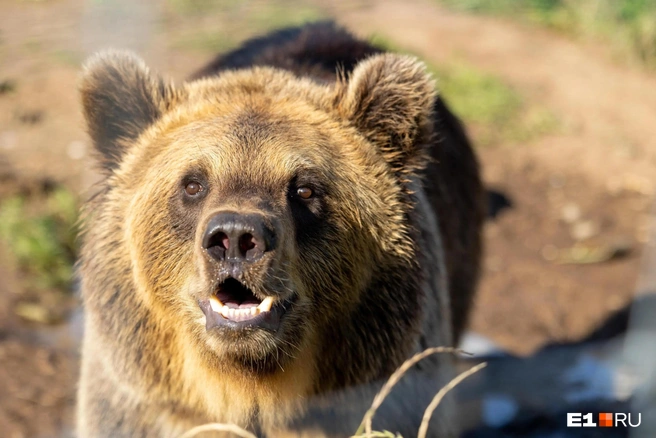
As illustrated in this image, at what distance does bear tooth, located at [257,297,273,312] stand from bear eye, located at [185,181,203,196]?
589 mm

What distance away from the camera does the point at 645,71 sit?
11625 millimetres

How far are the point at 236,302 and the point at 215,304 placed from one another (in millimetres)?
102

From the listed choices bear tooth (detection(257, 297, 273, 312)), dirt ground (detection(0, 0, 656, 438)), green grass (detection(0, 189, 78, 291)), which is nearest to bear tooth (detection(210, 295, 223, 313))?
bear tooth (detection(257, 297, 273, 312))

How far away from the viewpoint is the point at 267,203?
3.22 meters

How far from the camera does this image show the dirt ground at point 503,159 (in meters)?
6.30

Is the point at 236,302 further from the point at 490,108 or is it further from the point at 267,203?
the point at 490,108

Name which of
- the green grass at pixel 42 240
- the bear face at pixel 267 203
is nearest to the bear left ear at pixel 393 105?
the bear face at pixel 267 203

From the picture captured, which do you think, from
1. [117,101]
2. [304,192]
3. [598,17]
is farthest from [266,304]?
[598,17]

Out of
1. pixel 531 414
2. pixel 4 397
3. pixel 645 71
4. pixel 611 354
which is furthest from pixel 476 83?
pixel 4 397

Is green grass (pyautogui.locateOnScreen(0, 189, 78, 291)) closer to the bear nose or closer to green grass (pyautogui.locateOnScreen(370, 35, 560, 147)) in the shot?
the bear nose

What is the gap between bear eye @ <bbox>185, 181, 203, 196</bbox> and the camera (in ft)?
11.3

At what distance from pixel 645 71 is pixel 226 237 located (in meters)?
10.2

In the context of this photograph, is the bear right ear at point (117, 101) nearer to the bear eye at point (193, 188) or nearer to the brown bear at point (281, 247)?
the brown bear at point (281, 247)

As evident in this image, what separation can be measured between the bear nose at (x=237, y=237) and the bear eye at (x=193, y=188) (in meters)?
0.46
